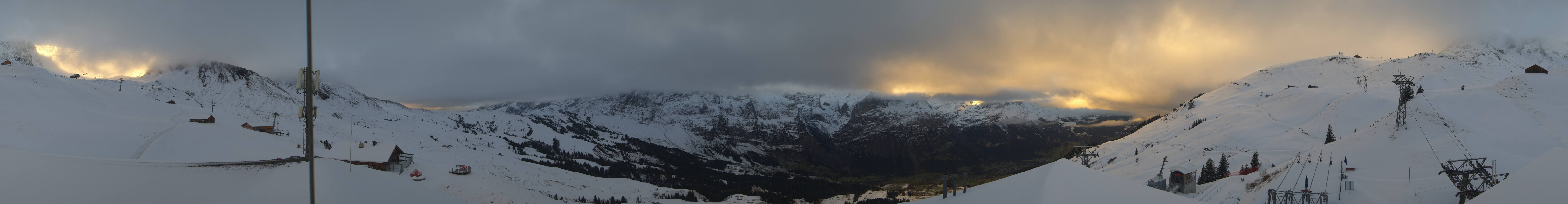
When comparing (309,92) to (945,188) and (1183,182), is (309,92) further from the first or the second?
(1183,182)

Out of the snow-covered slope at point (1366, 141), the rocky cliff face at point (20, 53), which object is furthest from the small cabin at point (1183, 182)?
the rocky cliff face at point (20, 53)

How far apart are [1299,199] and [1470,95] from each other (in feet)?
188

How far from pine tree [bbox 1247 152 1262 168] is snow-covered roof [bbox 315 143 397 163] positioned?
313 ft

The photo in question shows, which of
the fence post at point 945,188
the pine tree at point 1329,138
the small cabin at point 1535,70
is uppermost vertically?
the small cabin at point 1535,70

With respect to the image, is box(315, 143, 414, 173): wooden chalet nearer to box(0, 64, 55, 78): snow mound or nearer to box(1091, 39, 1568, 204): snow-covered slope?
box(0, 64, 55, 78): snow mound

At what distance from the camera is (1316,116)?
335 ft

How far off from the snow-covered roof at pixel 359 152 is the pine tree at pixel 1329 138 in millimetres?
100597

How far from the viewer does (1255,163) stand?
68875mm

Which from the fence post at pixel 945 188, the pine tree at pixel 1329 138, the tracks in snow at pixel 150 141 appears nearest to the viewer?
the fence post at pixel 945 188

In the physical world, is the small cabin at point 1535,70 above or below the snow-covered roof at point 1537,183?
above

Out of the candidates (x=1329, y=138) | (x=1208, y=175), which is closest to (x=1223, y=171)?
(x=1208, y=175)

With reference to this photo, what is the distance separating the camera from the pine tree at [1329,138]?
69438mm

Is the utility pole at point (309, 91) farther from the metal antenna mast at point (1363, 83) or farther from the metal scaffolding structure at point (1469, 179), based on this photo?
the metal antenna mast at point (1363, 83)

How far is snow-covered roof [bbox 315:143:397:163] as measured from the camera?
190 feet
